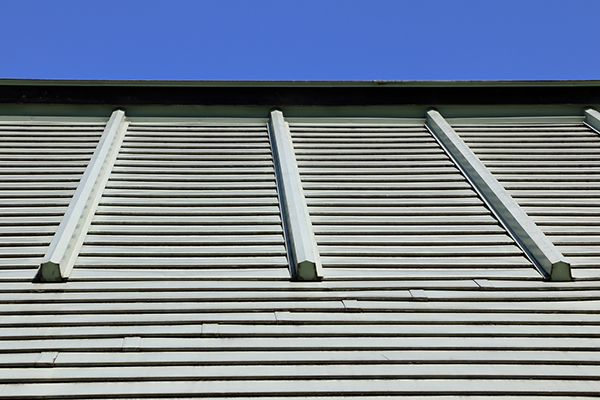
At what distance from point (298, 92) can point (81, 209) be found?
3076 mm

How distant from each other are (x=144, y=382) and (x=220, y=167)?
2.68m

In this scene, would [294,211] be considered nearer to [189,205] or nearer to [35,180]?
[189,205]

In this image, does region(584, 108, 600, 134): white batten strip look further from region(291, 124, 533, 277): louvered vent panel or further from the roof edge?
region(291, 124, 533, 277): louvered vent panel

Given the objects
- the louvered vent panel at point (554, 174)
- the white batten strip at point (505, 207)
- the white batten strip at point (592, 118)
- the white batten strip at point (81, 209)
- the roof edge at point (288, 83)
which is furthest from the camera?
the white batten strip at point (592, 118)

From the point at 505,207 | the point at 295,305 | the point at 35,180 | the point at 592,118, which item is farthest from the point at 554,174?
the point at 35,180

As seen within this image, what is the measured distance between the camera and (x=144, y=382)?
278cm

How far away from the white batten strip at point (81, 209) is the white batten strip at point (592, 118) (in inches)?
214

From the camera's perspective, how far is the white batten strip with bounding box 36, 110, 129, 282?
3525 mm

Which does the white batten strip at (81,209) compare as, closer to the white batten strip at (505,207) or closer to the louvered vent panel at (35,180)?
the louvered vent panel at (35,180)

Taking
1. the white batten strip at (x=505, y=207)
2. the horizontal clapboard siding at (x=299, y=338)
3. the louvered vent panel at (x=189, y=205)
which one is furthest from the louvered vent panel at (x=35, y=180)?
the white batten strip at (x=505, y=207)

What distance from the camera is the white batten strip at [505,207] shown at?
12.3 feet

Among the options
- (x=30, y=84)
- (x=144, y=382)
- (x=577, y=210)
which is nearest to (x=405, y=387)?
(x=144, y=382)

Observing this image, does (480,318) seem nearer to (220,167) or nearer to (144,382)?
(144,382)

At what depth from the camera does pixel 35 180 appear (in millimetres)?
4793
